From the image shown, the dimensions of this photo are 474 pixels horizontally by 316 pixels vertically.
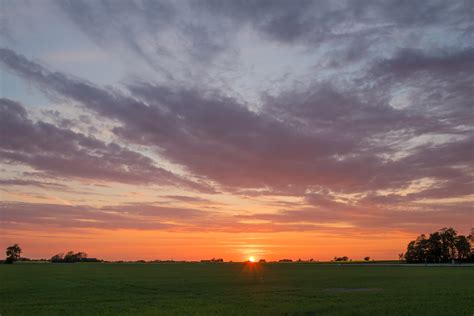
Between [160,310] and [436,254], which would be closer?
[160,310]

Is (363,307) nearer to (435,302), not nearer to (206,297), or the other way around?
(435,302)

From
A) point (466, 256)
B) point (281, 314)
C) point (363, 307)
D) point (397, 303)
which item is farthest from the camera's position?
point (466, 256)

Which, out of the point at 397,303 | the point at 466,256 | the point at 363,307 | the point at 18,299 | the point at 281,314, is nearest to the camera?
the point at 281,314

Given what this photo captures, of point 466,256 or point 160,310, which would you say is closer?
point 160,310

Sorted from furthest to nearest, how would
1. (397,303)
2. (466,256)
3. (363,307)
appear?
(466,256)
(397,303)
(363,307)

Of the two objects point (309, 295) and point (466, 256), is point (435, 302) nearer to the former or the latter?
point (309, 295)

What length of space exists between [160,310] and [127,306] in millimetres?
3853

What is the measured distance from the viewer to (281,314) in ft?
94.2

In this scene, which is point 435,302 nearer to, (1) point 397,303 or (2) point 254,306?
(1) point 397,303

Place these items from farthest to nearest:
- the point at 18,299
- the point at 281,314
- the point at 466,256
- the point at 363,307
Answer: the point at 466,256 < the point at 18,299 < the point at 363,307 < the point at 281,314

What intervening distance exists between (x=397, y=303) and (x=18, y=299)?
104 feet

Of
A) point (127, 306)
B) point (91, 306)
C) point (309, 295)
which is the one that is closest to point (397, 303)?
point (309, 295)

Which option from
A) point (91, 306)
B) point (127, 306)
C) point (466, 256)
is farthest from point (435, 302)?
point (466, 256)

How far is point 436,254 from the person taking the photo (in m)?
194
